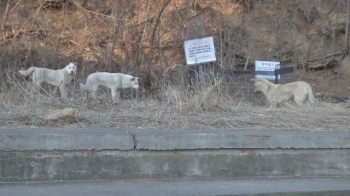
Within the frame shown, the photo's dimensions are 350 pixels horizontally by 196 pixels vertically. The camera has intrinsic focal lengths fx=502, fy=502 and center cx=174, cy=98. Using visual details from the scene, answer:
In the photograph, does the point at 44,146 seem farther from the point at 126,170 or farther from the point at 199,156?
the point at 199,156

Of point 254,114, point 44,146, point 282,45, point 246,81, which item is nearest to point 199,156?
point 44,146

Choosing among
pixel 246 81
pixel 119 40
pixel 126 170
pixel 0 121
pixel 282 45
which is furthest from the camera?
pixel 282 45

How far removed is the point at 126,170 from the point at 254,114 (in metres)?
3.20

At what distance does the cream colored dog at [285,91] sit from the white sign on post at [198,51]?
184 centimetres

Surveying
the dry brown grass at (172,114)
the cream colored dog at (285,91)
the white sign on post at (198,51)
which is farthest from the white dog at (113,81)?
the dry brown grass at (172,114)

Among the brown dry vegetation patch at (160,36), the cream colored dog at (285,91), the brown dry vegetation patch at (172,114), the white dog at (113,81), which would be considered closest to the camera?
the brown dry vegetation patch at (172,114)

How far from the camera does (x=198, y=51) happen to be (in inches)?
469

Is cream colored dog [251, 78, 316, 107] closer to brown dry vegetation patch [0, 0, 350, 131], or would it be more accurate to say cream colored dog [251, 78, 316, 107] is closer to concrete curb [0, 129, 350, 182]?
brown dry vegetation patch [0, 0, 350, 131]

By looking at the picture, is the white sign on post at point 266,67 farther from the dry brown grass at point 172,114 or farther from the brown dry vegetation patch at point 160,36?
the dry brown grass at point 172,114

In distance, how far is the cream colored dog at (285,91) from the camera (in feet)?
41.6

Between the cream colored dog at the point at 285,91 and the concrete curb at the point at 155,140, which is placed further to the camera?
the cream colored dog at the point at 285,91

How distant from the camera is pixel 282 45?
749 inches

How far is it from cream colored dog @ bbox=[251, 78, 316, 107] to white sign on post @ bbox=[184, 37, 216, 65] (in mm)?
1843

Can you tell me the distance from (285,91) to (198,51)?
2673mm
